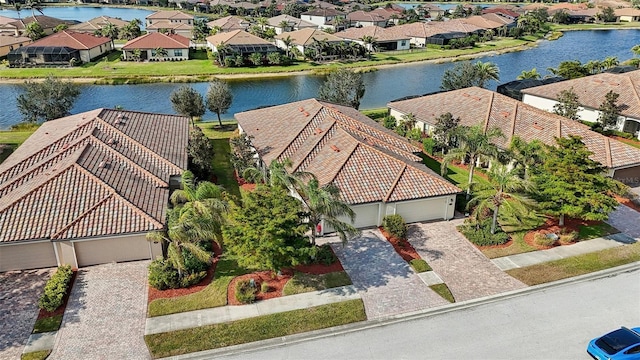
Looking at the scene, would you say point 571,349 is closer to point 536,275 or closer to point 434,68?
point 536,275

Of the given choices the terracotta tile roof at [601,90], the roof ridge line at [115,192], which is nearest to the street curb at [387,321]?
the roof ridge line at [115,192]

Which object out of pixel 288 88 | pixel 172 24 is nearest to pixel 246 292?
pixel 288 88

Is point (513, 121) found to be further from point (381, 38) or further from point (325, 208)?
point (381, 38)

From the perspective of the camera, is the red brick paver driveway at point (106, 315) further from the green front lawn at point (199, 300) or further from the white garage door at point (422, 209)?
the white garage door at point (422, 209)

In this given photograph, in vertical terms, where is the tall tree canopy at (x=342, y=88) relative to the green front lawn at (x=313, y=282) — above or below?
above

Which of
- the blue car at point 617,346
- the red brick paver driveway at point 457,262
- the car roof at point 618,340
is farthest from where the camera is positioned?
the red brick paver driveway at point 457,262

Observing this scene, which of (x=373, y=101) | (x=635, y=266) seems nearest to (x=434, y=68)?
(x=373, y=101)

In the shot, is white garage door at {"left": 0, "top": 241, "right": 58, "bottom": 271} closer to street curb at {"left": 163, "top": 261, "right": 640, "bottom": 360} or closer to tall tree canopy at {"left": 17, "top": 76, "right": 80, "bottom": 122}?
street curb at {"left": 163, "top": 261, "right": 640, "bottom": 360}
